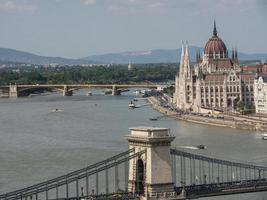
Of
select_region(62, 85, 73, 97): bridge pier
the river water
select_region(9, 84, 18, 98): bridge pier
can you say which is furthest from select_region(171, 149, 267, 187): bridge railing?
select_region(9, 84, 18, 98): bridge pier

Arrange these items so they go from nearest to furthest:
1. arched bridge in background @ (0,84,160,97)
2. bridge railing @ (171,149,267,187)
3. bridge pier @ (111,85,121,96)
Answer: bridge railing @ (171,149,267,187), bridge pier @ (111,85,121,96), arched bridge in background @ (0,84,160,97)

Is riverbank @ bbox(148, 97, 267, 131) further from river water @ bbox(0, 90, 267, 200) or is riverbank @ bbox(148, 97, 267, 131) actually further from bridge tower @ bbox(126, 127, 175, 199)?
bridge tower @ bbox(126, 127, 175, 199)

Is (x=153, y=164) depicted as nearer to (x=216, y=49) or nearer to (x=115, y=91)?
(x=216, y=49)

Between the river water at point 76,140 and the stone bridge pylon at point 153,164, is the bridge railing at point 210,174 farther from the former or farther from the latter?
the stone bridge pylon at point 153,164

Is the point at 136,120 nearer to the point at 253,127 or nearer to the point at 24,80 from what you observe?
the point at 253,127

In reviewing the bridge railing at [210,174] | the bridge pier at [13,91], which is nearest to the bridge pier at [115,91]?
the bridge pier at [13,91]

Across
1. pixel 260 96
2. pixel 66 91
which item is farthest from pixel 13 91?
pixel 260 96
